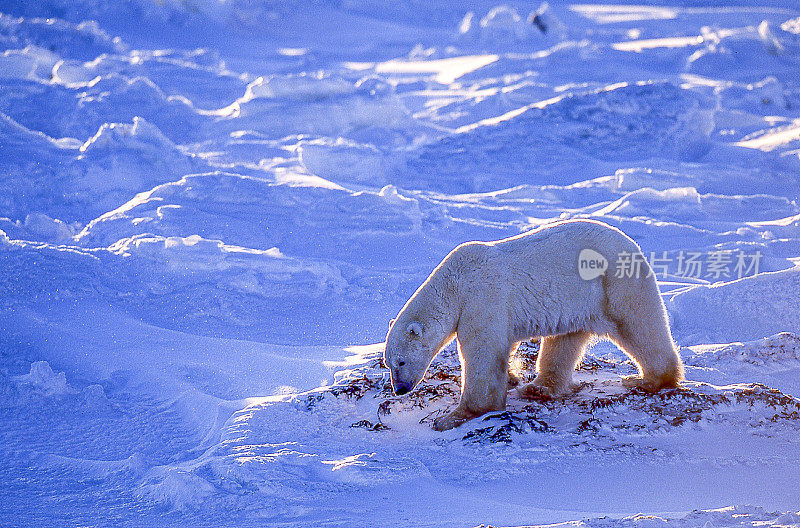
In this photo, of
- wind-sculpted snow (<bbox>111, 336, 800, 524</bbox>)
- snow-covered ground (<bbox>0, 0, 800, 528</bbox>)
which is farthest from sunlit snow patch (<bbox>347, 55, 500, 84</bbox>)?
wind-sculpted snow (<bbox>111, 336, 800, 524</bbox>)

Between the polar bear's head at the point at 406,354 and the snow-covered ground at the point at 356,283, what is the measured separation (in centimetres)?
30

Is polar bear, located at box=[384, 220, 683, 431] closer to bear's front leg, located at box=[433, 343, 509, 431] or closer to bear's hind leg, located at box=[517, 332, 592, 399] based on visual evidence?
bear's front leg, located at box=[433, 343, 509, 431]

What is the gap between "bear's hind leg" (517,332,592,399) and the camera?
5059mm

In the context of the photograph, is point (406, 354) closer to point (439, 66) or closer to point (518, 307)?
point (518, 307)

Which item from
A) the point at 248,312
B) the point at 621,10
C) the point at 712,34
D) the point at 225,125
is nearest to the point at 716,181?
the point at 248,312

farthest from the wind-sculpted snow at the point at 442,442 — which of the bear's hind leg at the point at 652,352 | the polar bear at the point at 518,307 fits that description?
the polar bear at the point at 518,307

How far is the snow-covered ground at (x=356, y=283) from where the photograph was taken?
4160 millimetres

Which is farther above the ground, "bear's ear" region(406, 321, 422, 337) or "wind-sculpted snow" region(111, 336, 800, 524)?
"bear's ear" region(406, 321, 422, 337)

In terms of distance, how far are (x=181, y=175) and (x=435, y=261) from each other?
15.4 feet

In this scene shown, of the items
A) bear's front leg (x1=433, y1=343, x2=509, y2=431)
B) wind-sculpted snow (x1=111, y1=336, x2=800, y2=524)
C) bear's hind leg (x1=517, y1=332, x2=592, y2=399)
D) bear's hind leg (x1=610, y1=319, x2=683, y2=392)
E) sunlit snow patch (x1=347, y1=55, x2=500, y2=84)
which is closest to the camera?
wind-sculpted snow (x1=111, y1=336, x2=800, y2=524)

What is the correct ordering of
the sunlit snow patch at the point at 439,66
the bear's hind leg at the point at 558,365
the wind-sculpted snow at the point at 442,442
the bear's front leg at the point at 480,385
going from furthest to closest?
the sunlit snow patch at the point at 439,66 < the bear's hind leg at the point at 558,365 < the bear's front leg at the point at 480,385 < the wind-sculpted snow at the point at 442,442

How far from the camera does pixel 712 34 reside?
25.7 metres

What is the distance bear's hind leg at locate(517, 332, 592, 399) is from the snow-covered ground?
0.15m

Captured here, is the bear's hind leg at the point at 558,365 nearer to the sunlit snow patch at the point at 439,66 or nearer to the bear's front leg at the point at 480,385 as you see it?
the bear's front leg at the point at 480,385
